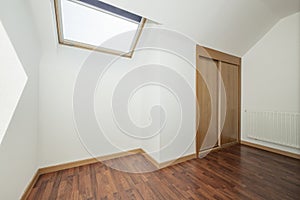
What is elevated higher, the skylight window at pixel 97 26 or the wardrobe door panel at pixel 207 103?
the skylight window at pixel 97 26

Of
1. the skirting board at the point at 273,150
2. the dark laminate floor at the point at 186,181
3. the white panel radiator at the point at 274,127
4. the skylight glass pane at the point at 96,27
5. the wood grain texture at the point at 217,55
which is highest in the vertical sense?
the skylight glass pane at the point at 96,27

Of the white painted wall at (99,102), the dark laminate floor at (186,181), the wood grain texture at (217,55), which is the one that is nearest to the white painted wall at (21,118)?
the white painted wall at (99,102)

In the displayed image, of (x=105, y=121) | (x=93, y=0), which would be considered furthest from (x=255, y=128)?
(x=93, y=0)

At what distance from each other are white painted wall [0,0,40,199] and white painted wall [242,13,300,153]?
337cm

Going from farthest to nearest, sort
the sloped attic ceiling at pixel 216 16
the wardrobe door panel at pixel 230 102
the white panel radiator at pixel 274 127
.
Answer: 1. the wardrobe door panel at pixel 230 102
2. the white panel radiator at pixel 274 127
3. the sloped attic ceiling at pixel 216 16

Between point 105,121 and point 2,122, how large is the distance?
113cm

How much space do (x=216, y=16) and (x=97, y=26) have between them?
160cm

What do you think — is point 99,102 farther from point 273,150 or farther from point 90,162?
point 273,150

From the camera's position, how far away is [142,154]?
86.3 inches

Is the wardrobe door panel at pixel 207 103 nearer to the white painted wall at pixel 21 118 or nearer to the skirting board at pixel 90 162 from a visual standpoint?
the skirting board at pixel 90 162

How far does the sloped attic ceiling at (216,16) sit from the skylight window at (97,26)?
0.90ft

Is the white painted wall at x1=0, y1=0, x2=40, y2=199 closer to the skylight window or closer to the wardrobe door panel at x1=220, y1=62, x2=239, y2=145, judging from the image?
the skylight window

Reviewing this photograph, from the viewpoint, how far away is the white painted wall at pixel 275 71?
6.61 ft

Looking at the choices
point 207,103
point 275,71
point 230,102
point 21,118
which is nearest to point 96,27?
point 21,118
